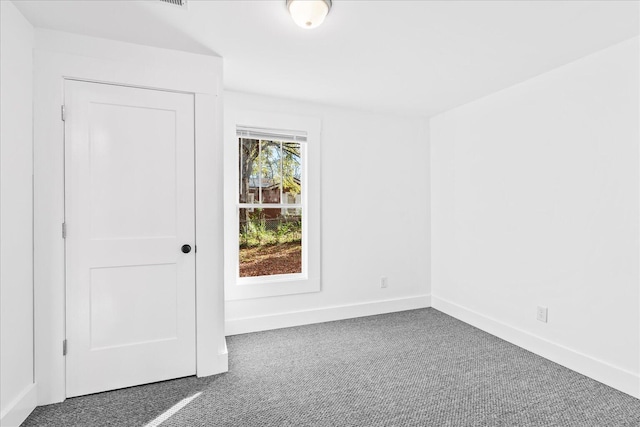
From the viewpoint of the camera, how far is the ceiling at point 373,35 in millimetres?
1971

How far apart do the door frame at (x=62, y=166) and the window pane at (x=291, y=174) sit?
1.22 m

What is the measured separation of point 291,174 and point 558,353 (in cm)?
289

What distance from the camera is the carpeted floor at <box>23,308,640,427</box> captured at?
78.6 inches

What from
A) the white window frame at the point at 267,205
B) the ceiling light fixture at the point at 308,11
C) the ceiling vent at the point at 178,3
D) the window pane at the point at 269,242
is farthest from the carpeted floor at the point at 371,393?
the ceiling vent at the point at 178,3

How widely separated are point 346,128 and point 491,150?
152cm

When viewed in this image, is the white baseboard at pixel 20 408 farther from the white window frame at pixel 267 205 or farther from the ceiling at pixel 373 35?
the ceiling at pixel 373 35

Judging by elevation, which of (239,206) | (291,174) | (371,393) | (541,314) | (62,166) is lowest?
(371,393)

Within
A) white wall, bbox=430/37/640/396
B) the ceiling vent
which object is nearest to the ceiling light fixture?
the ceiling vent

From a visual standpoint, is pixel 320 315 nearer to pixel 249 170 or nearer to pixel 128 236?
pixel 249 170

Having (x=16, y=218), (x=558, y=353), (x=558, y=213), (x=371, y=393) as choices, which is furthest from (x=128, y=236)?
(x=558, y=353)

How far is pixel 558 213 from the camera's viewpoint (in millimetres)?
2766

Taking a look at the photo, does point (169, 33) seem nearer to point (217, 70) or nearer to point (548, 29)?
point (217, 70)

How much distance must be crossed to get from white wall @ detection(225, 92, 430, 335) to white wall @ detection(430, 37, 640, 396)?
1.57ft

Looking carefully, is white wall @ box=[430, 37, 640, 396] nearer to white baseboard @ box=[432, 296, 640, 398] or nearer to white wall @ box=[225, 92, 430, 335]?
white baseboard @ box=[432, 296, 640, 398]
